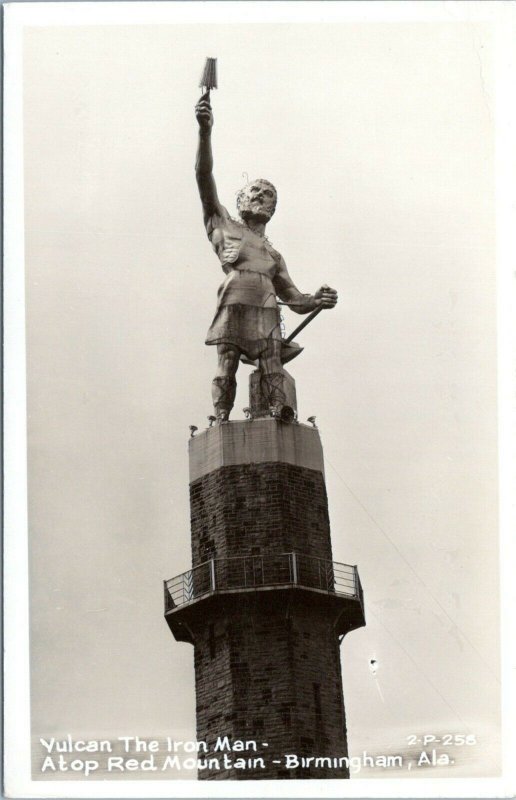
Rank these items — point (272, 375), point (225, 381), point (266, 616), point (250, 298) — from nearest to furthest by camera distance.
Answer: point (266, 616), point (225, 381), point (272, 375), point (250, 298)

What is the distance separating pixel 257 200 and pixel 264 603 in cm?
918

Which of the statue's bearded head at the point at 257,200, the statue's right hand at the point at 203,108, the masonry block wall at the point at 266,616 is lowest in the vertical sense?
the masonry block wall at the point at 266,616

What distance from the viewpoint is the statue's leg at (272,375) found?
7388 cm

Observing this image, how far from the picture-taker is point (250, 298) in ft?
243

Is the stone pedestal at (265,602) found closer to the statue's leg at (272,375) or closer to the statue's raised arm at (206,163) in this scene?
the statue's leg at (272,375)

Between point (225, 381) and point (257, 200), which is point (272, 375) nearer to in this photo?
point (225, 381)

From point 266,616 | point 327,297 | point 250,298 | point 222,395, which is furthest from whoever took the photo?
point 250,298

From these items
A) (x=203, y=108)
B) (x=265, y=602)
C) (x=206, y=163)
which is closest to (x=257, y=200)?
(x=206, y=163)

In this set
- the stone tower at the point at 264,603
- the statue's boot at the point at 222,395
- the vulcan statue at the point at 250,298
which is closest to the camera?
the stone tower at the point at 264,603

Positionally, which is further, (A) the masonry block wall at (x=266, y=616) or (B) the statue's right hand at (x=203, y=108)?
(B) the statue's right hand at (x=203, y=108)

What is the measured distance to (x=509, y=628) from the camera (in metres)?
68.2

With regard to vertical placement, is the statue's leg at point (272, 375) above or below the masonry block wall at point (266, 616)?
above

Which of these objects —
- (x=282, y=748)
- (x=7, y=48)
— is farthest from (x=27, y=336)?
(x=282, y=748)

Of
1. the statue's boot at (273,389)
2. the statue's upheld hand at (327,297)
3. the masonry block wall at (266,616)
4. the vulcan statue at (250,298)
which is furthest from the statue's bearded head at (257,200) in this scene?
the masonry block wall at (266,616)
